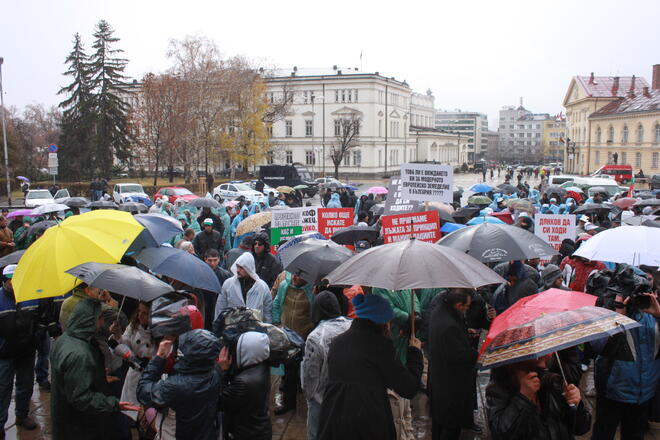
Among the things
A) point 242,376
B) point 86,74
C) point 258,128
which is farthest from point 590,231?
point 86,74

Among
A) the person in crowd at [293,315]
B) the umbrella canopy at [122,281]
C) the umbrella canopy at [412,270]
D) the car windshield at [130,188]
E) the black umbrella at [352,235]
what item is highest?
the umbrella canopy at [412,270]

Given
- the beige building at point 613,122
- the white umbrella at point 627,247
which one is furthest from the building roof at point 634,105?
the white umbrella at point 627,247

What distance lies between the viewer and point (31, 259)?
530cm

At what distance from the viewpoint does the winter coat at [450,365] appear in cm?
438

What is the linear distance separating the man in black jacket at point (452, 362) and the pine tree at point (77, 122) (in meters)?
52.0

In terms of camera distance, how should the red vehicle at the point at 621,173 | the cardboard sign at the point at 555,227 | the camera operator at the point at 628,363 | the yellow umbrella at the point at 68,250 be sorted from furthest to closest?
the red vehicle at the point at 621,173
the cardboard sign at the point at 555,227
the yellow umbrella at the point at 68,250
the camera operator at the point at 628,363

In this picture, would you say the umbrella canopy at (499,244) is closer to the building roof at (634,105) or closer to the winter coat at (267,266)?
the winter coat at (267,266)

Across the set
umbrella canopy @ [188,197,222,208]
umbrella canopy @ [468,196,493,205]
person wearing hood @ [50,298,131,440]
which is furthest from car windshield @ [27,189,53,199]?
person wearing hood @ [50,298,131,440]

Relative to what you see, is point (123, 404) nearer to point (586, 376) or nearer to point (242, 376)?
point (242, 376)

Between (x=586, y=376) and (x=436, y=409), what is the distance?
367 centimetres

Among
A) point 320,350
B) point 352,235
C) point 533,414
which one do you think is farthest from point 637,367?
point 352,235

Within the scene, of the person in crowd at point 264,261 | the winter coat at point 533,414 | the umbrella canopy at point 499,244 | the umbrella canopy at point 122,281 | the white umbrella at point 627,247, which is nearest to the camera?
the winter coat at point 533,414

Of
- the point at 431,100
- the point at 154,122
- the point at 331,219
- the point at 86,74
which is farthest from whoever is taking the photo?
the point at 431,100

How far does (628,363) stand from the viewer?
4488mm
